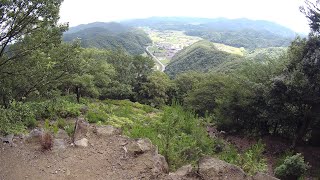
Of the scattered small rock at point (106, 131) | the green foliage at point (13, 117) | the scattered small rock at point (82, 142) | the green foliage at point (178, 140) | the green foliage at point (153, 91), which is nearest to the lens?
the green foliage at point (13, 117)

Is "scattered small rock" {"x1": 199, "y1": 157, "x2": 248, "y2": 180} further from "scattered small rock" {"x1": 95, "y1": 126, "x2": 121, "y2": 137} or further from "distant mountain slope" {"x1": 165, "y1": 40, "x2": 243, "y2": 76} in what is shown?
"distant mountain slope" {"x1": 165, "y1": 40, "x2": 243, "y2": 76}

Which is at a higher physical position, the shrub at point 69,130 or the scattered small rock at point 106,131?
the scattered small rock at point 106,131

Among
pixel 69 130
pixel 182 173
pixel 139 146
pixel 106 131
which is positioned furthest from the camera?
pixel 69 130

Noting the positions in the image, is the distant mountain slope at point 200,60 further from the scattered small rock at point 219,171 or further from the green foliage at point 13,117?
the scattered small rock at point 219,171

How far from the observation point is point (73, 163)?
758cm

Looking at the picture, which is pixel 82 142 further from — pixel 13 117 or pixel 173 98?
pixel 173 98

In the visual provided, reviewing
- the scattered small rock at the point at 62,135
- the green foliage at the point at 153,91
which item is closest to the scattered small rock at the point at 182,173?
the scattered small rock at the point at 62,135

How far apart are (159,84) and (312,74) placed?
33.1m

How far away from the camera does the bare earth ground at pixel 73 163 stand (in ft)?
23.2

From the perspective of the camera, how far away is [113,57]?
45156 millimetres

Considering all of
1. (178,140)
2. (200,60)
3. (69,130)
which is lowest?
(200,60)

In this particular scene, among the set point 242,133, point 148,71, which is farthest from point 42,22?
point 148,71

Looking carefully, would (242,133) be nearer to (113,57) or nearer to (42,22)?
(42,22)

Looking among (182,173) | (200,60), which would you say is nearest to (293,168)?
(182,173)
